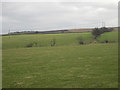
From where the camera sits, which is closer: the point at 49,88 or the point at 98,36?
the point at 49,88

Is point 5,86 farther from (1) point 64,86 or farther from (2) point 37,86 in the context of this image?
(1) point 64,86


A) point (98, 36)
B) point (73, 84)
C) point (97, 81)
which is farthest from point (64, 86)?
point (98, 36)

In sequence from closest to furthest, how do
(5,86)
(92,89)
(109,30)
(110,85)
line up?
(92,89)
(110,85)
(5,86)
(109,30)

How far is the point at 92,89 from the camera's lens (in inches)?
417

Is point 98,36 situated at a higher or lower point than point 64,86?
higher

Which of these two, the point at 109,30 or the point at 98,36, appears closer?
the point at 98,36

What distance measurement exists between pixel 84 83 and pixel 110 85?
6.56ft

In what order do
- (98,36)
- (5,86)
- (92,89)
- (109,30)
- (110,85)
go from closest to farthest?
(92,89)
(110,85)
(5,86)
(98,36)
(109,30)

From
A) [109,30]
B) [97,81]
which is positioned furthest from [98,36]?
[97,81]

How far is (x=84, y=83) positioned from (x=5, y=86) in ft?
20.9

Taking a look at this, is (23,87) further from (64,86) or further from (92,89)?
(92,89)

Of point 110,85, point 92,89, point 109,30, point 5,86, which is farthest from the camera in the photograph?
point 109,30

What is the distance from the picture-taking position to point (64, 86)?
452 inches

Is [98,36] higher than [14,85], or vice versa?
[98,36]
